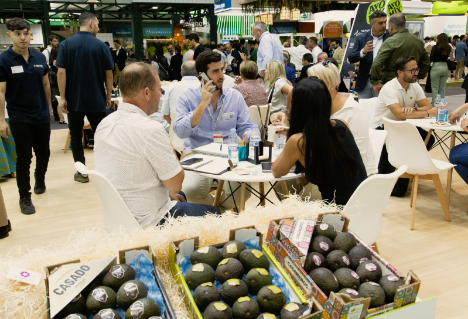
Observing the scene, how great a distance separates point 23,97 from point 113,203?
104 inches

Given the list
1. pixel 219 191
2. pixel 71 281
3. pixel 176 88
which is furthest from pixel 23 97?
pixel 71 281

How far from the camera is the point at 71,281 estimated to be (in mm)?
1067

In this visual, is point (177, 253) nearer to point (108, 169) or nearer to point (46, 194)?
point (108, 169)

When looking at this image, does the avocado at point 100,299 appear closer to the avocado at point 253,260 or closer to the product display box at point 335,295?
the avocado at point 253,260

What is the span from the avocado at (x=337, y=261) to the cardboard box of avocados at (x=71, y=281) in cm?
54

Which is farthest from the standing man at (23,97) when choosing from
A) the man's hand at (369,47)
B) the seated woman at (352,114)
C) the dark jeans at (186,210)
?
the man's hand at (369,47)

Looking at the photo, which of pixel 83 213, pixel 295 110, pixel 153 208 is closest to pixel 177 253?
pixel 153 208

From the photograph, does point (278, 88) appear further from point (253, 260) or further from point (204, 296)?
point (204, 296)

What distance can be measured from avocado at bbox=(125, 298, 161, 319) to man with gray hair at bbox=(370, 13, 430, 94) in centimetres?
514

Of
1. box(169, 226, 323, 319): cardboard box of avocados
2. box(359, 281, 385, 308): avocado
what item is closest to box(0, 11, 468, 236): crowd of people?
box(169, 226, 323, 319): cardboard box of avocados

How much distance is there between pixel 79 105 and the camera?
450 cm

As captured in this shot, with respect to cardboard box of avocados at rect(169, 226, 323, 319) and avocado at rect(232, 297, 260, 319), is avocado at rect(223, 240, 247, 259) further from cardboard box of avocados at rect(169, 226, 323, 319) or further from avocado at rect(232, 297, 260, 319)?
avocado at rect(232, 297, 260, 319)

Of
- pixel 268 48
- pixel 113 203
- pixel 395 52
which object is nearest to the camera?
pixel 113 203

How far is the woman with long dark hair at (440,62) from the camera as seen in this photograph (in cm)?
917
